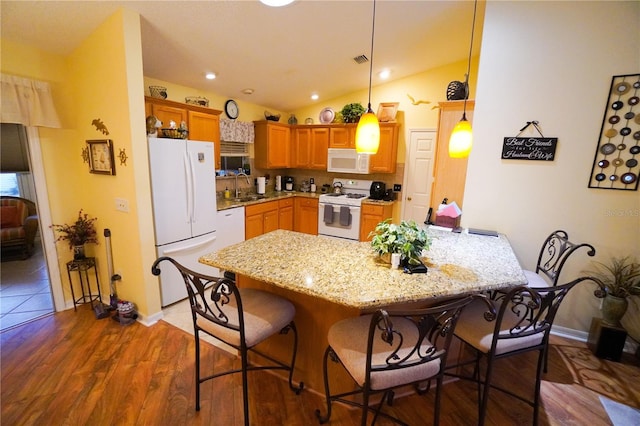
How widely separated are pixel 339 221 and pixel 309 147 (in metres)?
1.49

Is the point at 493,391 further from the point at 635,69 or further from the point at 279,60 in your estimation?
the point at 279,60

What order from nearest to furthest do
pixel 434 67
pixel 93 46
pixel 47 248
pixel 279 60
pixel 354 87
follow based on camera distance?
1. pixel 93 46
2. pixel 47 248
3. pixel 279 60
4. pixel 434 67
5. pixel 354 87

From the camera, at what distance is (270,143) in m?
4.67

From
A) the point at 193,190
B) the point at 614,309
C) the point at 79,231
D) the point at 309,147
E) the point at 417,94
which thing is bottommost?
the point at 614,309

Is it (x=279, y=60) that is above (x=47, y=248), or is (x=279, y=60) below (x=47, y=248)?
above

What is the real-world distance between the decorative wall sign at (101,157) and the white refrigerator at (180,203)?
12.2 inches

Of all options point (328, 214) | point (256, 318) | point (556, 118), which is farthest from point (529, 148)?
point (328, 214)

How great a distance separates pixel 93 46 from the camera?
2.32m

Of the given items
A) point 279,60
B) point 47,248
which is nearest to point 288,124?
point 279,60

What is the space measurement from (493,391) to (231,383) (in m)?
1.80

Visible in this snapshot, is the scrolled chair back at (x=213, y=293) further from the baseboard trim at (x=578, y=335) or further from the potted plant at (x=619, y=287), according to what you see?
the baseboard trim at (x=578, y=335)

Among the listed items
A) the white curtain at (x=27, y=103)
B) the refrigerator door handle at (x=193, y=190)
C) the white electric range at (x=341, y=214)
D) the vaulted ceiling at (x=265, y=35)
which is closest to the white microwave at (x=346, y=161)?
the white electric range at (x=341, y=214)

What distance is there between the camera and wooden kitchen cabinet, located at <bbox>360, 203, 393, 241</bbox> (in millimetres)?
4312

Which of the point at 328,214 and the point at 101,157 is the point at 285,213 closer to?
the point at 328,214
